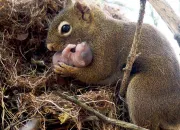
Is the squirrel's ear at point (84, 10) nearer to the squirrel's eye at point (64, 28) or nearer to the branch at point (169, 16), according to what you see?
the squirrel's eye at point (64, 28)

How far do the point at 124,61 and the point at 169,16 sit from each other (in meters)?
0.43

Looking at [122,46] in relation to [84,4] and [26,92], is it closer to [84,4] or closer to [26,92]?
[84,4]

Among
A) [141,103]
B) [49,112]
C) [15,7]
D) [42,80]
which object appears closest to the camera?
[49,112]

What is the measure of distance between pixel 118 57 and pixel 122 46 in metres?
0.08

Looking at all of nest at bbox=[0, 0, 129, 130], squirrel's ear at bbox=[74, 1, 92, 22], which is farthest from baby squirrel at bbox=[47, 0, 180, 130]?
nest at bbox=[0, 0, 129, 130]

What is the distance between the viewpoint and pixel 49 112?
7.07ft

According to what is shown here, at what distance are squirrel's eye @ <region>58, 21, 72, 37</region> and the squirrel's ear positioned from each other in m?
0.12

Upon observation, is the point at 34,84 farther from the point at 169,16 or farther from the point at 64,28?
the point at 169,16

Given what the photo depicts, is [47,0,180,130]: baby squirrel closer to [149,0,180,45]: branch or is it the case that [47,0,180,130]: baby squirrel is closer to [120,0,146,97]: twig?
[120,0,146,97]: twig

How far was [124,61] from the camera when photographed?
259cm

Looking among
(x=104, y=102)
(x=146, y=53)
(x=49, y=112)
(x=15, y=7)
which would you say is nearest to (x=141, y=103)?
(x=104, y=102)

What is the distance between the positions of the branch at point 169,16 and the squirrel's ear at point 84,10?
1.56 feet

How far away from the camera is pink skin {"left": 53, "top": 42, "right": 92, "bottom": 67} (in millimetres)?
→ 2496

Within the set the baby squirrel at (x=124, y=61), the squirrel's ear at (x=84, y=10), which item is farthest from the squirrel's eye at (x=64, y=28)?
the squirrel's ear at (x=84, y=10)
